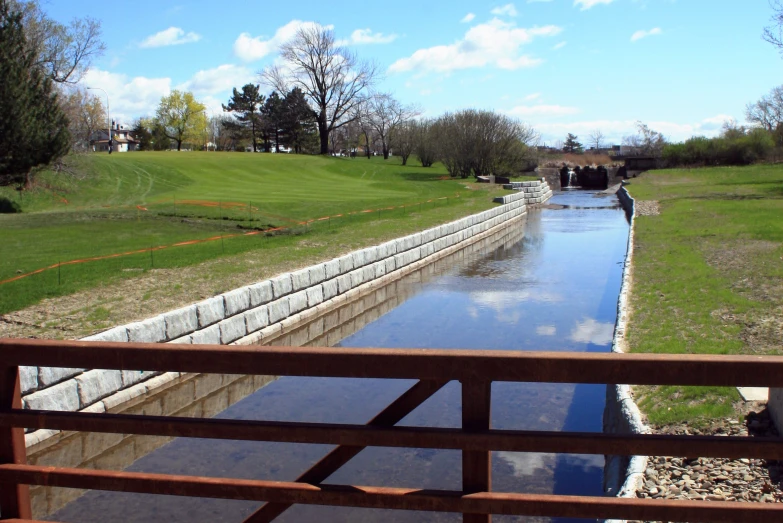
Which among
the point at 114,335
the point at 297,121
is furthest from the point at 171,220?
the point at 297,121

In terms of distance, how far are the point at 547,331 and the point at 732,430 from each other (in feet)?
19.6

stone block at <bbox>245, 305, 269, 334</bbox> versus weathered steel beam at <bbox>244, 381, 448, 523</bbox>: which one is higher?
weathered steel beam at <bbox>244, 381, 448, 523</bbox>

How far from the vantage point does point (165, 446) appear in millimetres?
7723

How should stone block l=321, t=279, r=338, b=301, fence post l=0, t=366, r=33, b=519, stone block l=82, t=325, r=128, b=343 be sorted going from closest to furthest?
fence post l=0, t=366, r=33, b=519, stone block l=82, t=325, r=128, b=343, stone block l=321, t=279, r=338, b=301

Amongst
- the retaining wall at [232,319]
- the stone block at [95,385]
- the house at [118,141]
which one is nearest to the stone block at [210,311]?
the retaining wall at [232,319]

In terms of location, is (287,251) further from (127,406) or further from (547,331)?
(127,406)

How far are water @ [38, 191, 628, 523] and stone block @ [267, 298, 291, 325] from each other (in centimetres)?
39

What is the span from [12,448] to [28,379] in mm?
4629

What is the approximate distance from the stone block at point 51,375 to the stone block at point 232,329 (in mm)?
2758

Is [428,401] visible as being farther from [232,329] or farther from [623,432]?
[232,329]

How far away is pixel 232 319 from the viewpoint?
10.7 metres

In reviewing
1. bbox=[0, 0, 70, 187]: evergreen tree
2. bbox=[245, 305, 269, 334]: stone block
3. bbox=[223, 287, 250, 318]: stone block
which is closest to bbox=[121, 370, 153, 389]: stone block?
bbox=[223, 287, 250, 318]: stone block

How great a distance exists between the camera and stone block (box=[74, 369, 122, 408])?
786cm

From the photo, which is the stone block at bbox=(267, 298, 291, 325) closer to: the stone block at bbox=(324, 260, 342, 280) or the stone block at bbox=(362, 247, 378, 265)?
the stone block at bbox=(324, 260, 342, 280)
